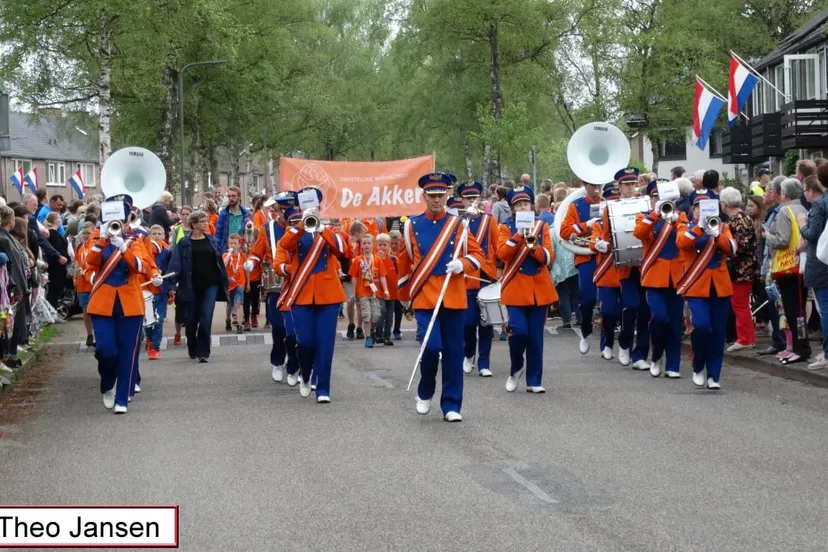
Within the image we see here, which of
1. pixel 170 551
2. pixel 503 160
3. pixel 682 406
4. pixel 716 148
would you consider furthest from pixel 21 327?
pixel 716 148

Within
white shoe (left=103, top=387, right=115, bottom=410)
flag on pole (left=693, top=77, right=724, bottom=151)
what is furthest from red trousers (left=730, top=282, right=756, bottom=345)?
flag on pole (left=693, top=77, right=724, bottom=151)

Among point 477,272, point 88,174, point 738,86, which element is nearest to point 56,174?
point 88,174

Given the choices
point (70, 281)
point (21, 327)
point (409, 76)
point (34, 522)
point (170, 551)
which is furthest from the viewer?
point (409, 76)

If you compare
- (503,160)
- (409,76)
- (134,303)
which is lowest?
(134,303)

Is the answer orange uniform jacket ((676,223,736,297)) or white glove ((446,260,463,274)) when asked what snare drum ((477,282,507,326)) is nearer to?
orange uniform jacket ((676,223,736,297))

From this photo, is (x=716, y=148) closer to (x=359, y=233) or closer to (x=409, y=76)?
(x=409, y=76)

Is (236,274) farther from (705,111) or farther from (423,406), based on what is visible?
(423,406)

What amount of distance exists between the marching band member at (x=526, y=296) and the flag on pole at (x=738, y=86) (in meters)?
12.9

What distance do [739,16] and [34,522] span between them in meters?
65.3

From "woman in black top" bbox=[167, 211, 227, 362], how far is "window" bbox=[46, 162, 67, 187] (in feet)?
264

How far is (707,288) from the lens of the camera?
13859 millimetres

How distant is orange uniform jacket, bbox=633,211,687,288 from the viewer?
47.5 feet

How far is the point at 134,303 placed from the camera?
1334cm

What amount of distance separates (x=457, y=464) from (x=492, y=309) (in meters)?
5.99
